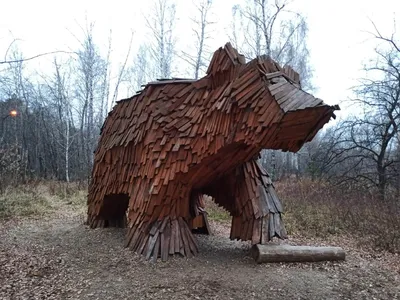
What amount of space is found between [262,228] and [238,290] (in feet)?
4.29

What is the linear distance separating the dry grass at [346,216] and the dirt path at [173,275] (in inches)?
47.8

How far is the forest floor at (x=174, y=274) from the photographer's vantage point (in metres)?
4.34

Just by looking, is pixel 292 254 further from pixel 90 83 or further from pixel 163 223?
pixel 90 83

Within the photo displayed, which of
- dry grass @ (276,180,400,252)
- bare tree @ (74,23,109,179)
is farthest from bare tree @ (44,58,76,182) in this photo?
dry grass @ (276,180,400,252)

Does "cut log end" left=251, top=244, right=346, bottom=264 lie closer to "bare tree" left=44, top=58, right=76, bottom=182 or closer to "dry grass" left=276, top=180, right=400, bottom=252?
"dry grass" left=276, top=180, right=400, bottom=252

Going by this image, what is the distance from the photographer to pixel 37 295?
167 inches

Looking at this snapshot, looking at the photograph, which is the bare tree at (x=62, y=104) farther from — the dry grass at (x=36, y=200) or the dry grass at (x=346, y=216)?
the dry grass at (x=346, y=216)

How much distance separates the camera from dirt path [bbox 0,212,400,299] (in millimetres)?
4332

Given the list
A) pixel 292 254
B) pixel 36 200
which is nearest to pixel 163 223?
pixel 292 254

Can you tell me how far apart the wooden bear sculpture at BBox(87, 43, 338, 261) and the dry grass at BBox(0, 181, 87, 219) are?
4.14 m

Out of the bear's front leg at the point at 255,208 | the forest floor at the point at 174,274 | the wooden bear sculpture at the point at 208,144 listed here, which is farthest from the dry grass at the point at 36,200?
the bear's front leg at the point at 255,208

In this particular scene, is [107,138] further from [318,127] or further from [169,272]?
[318,127]

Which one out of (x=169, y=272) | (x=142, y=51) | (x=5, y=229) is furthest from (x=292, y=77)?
(x=142, y=51)

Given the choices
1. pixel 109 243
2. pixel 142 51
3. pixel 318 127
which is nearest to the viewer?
pixel 318 127
